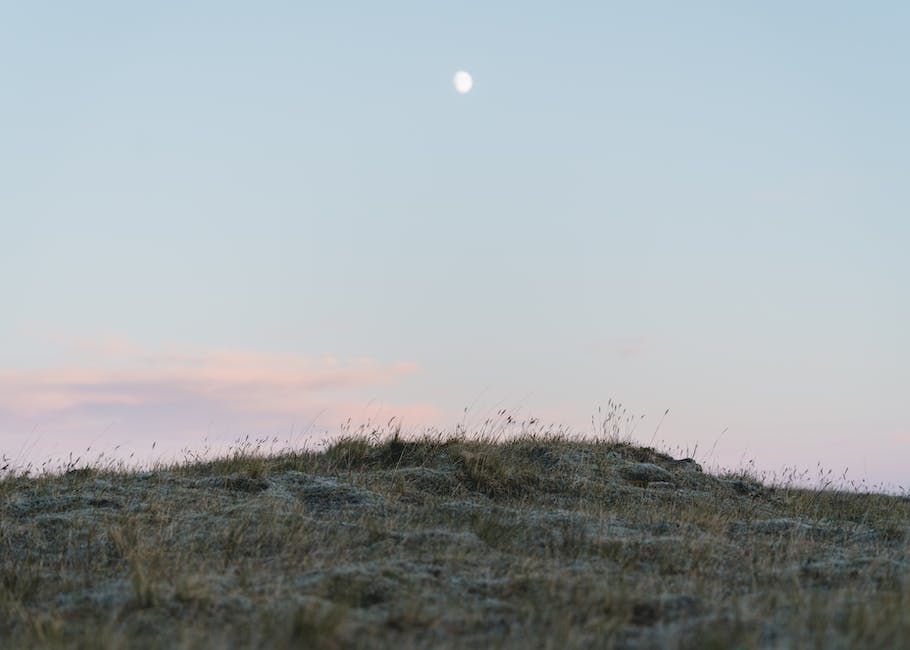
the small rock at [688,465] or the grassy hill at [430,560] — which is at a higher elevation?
the small rock at [688,465]

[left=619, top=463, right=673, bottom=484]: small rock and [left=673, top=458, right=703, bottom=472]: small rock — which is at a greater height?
[left=673, top=458, right=703, bottom=472]: small rock

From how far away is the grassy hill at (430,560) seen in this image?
249 inches

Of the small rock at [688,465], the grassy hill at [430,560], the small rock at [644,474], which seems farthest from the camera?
the small rock at [688,465]

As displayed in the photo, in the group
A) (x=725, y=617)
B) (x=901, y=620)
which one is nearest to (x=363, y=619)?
(x=725, y=617)

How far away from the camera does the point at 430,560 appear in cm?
820

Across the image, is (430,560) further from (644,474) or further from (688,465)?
(688,465)

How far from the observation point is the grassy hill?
20.7 ft

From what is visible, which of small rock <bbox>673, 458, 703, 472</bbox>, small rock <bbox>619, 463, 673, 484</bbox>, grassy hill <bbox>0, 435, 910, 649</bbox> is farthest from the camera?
small rock <bbox>673, 458, 703, 472</bbox>

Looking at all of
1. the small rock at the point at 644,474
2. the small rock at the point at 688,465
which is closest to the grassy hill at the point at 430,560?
the small rock at the point at 644,474

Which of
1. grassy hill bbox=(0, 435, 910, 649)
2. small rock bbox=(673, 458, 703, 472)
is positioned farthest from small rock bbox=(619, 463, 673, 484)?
small rock bbox=(673, 458, 703, 472)

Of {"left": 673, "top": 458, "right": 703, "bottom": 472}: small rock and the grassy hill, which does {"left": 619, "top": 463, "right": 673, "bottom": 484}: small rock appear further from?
{"left": 673, "top": 458, "right": 703, "bottom": 472}: small rock

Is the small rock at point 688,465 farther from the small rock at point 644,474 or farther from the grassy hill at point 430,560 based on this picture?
the grassy hill at point 430,560

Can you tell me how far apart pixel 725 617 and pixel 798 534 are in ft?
17.0

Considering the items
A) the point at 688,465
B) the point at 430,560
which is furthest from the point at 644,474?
the point at 430,560
